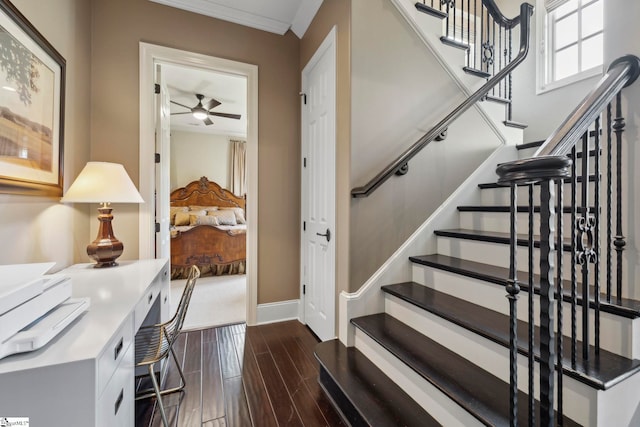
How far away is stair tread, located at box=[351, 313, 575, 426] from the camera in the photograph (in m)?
1.06

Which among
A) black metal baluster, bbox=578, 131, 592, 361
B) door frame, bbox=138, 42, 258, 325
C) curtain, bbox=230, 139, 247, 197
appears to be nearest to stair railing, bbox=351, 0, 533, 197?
black metal baluster, bbox=578, 131, 592, 361

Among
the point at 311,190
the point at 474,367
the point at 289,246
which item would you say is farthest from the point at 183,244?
the point at 474,367

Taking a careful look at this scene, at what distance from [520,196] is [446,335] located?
124 cm

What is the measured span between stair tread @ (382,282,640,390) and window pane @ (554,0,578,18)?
343 centimetres

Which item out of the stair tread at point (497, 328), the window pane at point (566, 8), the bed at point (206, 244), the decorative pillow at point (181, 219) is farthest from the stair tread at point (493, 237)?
the decorative pillow at point (181, 219)

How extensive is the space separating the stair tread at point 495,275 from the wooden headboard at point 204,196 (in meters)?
5.13

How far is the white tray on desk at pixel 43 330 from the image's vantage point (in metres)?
0.77

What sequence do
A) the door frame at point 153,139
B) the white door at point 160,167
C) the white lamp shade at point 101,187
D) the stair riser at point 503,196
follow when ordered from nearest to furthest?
1. the white lamp shade at point 101,187
2. the stair riser at point 503,196
3. the door frame at point 153,139
4. the white door at point 160,167

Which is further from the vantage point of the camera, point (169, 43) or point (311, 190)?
point (311, 190)

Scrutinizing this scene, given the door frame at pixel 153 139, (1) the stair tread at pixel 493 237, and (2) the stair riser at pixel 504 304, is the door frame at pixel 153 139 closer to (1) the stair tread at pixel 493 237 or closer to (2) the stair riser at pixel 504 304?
(2) the stair riser at pixel 504 304

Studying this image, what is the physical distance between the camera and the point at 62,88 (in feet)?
5.74

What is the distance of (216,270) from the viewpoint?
4.66m

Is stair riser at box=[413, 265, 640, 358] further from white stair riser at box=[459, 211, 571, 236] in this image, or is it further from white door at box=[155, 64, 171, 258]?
white door at box=[155, 64, 171, 258]

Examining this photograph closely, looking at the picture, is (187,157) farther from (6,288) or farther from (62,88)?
(6,288)
